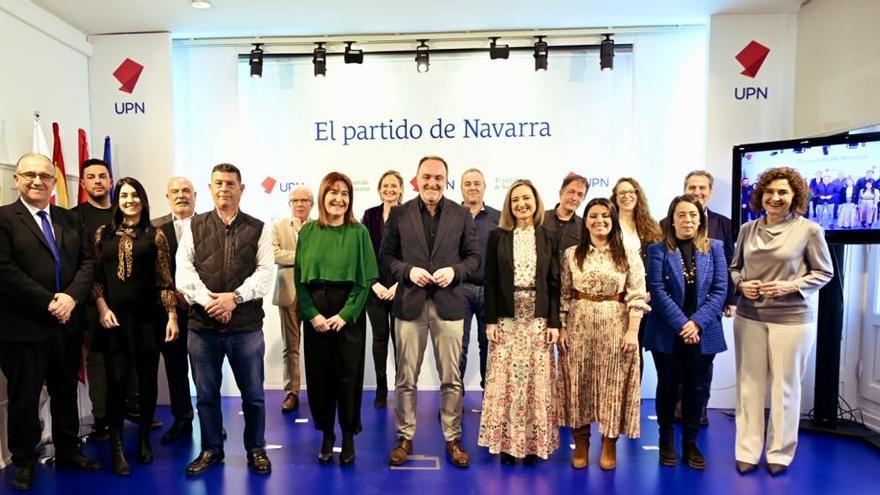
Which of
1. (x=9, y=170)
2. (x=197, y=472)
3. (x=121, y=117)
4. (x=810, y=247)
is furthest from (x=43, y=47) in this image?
(x=810, y=247)

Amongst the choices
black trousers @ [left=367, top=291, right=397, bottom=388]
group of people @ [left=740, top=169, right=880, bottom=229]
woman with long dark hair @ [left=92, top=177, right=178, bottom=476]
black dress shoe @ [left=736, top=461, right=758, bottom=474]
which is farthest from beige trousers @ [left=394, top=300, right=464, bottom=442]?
group of people @ [left=740, top=169, right=880, bottom=229]

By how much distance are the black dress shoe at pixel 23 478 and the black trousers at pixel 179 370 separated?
80cm

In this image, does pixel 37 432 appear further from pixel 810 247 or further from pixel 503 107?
pixel 810 247

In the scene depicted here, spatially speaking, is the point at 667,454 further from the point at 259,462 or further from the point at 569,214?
the point at 259,462

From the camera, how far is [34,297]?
2.68m

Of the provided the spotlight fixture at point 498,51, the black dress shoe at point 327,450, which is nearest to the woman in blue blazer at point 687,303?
the black dress shoe at point 327,450

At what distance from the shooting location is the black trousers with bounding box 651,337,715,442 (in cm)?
296

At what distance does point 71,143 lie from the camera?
14.0 ft

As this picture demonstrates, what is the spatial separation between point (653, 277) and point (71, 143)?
480 cm

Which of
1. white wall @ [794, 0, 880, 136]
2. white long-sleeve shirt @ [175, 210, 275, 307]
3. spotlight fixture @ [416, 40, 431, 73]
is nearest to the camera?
white long-sleeve shirt @ [175, 210, 275, 307]

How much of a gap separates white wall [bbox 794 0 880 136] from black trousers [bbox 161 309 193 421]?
493 cm

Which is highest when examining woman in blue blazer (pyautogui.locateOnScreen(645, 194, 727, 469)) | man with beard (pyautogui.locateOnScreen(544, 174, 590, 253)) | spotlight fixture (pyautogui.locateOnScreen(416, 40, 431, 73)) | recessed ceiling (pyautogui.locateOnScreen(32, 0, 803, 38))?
recessed ceiling (pyautogui.locateOnScreen(32, 0, 803, 38))

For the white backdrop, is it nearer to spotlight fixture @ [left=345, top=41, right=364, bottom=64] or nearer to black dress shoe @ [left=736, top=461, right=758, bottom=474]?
spotlight fixture @ [left=345, top=41, right=364, bottom=64]

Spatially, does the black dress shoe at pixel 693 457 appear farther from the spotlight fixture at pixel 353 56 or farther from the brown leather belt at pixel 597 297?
the spotlight fixture at pixel 353 56
